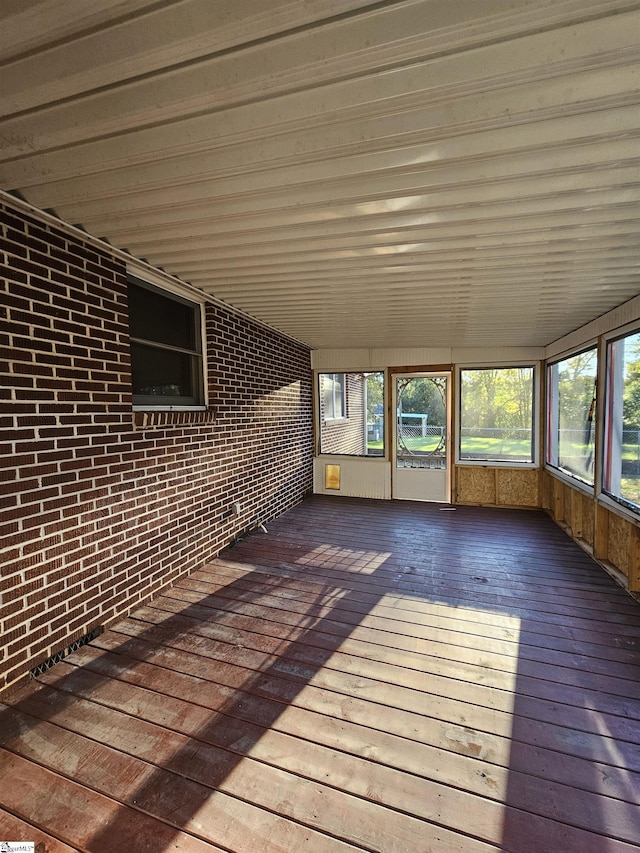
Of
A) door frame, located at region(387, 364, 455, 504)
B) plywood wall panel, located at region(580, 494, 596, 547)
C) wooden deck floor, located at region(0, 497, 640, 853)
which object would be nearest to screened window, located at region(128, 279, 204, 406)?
wooden deck floor, located at region(0, 497, 640, 853)

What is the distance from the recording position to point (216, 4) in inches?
41.2

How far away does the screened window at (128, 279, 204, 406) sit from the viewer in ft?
10.1

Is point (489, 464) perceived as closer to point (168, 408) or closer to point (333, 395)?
point (333, 395)

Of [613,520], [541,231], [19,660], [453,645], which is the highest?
[541,231]

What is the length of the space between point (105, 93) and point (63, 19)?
0.25 m

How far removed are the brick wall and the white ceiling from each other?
0.40 m

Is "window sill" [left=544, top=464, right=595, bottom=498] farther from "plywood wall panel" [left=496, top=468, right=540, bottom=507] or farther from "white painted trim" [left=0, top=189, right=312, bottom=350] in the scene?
"white painted trim" [left=0, top=189, right=312, bottom=350]

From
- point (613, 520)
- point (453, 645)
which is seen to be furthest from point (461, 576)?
point (613, 520)

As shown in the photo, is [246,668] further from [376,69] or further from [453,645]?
[376,69]

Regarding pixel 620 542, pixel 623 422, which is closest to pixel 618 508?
pixel 620 542

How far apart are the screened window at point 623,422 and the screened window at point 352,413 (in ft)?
11.4

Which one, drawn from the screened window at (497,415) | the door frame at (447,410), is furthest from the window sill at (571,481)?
the door frame at (447,410)

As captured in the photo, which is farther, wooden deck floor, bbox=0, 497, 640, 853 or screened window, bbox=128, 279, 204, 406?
screened window, bbox=128, 279, 204, 406

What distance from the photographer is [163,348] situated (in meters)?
3.36
